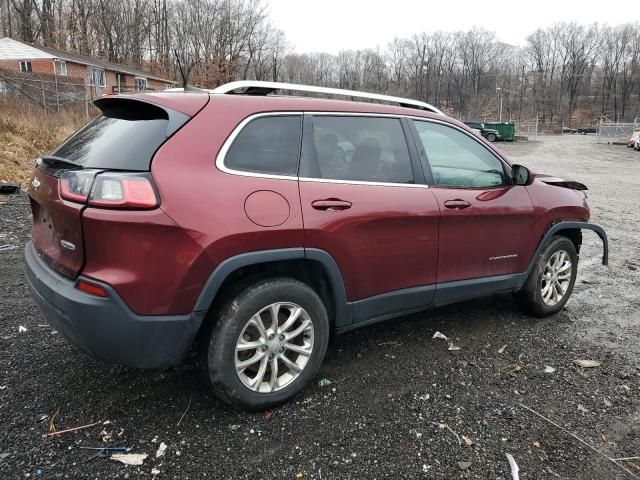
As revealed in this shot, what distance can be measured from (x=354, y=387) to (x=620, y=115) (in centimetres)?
10673

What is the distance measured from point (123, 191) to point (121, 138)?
43 cm

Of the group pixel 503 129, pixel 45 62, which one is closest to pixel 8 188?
pixel 45 62

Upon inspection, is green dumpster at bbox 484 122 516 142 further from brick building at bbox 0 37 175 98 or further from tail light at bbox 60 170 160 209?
tail light at bbox 60 170 160 209

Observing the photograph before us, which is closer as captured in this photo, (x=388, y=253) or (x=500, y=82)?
(x=388, y=253)

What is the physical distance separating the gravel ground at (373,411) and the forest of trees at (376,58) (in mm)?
51535

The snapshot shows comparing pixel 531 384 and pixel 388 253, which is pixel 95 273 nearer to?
pixel 388 253

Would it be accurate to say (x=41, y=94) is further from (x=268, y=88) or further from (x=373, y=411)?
(x=373, y=411)

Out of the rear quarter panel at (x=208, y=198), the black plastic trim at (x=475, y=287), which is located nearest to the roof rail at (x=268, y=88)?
the rear quarter panel at (x=208, y=198)

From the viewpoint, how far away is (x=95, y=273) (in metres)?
2.42

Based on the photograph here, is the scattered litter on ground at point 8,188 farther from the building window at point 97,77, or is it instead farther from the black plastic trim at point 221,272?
the building window at point 97,77

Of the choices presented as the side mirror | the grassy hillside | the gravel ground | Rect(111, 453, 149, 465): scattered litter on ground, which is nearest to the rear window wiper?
the gravel ground

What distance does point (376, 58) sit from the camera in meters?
108

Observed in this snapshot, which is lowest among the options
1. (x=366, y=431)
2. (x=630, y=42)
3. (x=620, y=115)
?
(x=366, y=431)

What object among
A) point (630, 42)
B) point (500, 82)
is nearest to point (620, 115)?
point (630, 42)
